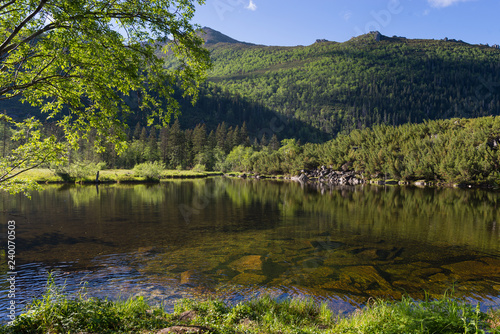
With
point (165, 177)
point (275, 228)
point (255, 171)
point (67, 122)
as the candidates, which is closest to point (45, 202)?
point (275, 228)

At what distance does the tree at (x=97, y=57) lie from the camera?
7449 mm

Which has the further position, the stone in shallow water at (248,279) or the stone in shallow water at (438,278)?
the stone in shallow water at (438,278)

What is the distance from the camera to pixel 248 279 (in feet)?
40.4

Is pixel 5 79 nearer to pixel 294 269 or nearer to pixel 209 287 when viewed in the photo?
pixel 209 287

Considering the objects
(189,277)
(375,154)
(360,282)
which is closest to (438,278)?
(360,282)

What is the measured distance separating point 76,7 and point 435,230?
2473 cm

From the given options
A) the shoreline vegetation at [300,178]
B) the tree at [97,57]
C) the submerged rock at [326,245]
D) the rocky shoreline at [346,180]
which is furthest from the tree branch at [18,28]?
the rocky shoreline at [346,180]

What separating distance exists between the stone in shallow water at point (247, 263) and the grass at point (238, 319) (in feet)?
17.0

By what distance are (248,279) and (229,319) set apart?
5.44 meters

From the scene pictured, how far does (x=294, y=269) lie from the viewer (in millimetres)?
13570

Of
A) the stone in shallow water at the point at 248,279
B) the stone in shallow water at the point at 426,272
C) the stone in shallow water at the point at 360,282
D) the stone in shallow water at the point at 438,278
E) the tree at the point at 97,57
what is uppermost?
the tree at the point at 97,57

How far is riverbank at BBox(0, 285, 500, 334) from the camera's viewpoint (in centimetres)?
535

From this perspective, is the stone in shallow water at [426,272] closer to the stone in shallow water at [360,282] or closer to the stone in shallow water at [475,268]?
the stone in shallow water at [475,268]

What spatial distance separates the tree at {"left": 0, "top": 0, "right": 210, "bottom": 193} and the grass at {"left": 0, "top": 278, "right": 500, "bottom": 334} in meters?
4.82
